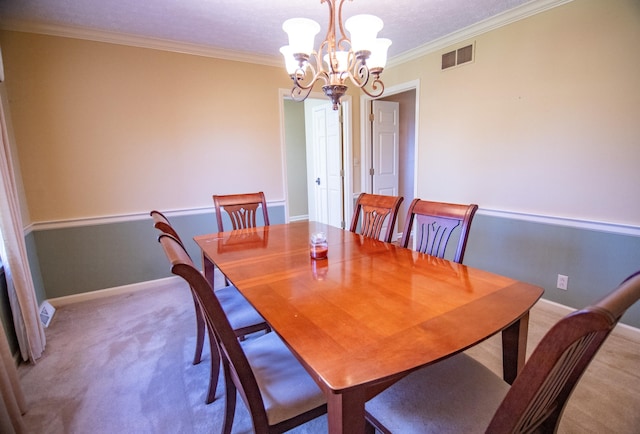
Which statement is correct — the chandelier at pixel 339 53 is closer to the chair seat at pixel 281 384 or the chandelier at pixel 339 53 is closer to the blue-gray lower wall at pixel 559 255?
the chair seat at pixel 281 384

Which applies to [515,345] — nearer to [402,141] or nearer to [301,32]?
[301,32]

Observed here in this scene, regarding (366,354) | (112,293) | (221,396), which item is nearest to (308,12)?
(366,354)

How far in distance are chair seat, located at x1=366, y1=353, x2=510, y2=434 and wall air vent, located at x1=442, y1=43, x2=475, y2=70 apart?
2.80m

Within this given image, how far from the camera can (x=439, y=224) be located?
1.78 m

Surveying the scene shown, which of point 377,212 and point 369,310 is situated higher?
point 377,212

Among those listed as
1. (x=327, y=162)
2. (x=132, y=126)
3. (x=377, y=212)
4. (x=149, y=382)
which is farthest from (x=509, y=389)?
Answer: (x=327, y=162)

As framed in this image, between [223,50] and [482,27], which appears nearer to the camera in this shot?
[482,27]

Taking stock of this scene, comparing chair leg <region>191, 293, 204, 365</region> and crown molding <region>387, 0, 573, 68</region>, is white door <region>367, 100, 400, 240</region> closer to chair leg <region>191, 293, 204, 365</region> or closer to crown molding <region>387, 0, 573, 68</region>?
crown molding <region>387, 0, 573, 68</region>

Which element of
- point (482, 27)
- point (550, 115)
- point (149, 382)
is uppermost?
point (482, 27)

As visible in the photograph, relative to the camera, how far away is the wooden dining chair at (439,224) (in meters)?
1.63

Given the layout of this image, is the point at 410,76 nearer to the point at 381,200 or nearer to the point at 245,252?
the point at 381,200

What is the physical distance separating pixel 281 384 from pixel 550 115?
2.68 meters

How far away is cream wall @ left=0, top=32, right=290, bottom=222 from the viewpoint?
261 centimetres

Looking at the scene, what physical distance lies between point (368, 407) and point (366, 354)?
33cm
